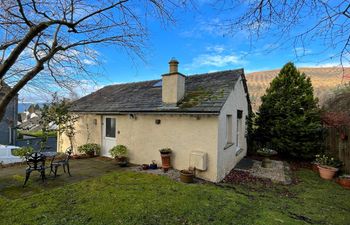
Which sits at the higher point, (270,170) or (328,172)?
(328,172)

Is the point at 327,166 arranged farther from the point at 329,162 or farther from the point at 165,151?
the point at 165,151

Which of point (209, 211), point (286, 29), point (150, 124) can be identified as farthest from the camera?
point (150, 124)

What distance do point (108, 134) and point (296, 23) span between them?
1135cm

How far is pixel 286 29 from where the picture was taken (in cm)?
275

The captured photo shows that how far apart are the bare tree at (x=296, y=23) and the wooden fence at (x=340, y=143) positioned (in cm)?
912

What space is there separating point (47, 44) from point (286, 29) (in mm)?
4672

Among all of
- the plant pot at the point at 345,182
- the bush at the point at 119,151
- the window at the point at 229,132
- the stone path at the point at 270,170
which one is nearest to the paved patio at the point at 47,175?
the bush at the point at 119,151

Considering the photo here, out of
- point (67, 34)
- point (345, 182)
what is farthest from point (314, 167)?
point (67, 34)

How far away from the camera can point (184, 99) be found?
9719mm

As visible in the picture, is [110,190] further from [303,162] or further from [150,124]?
[303,162]

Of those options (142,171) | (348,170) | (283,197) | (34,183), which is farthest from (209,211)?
(348,170)

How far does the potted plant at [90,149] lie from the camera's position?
40.1ft

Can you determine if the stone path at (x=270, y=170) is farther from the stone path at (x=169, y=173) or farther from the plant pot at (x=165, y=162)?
the plant pot at (x=165, y=162)

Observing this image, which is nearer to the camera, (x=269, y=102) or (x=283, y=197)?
(x=283, y=197)
